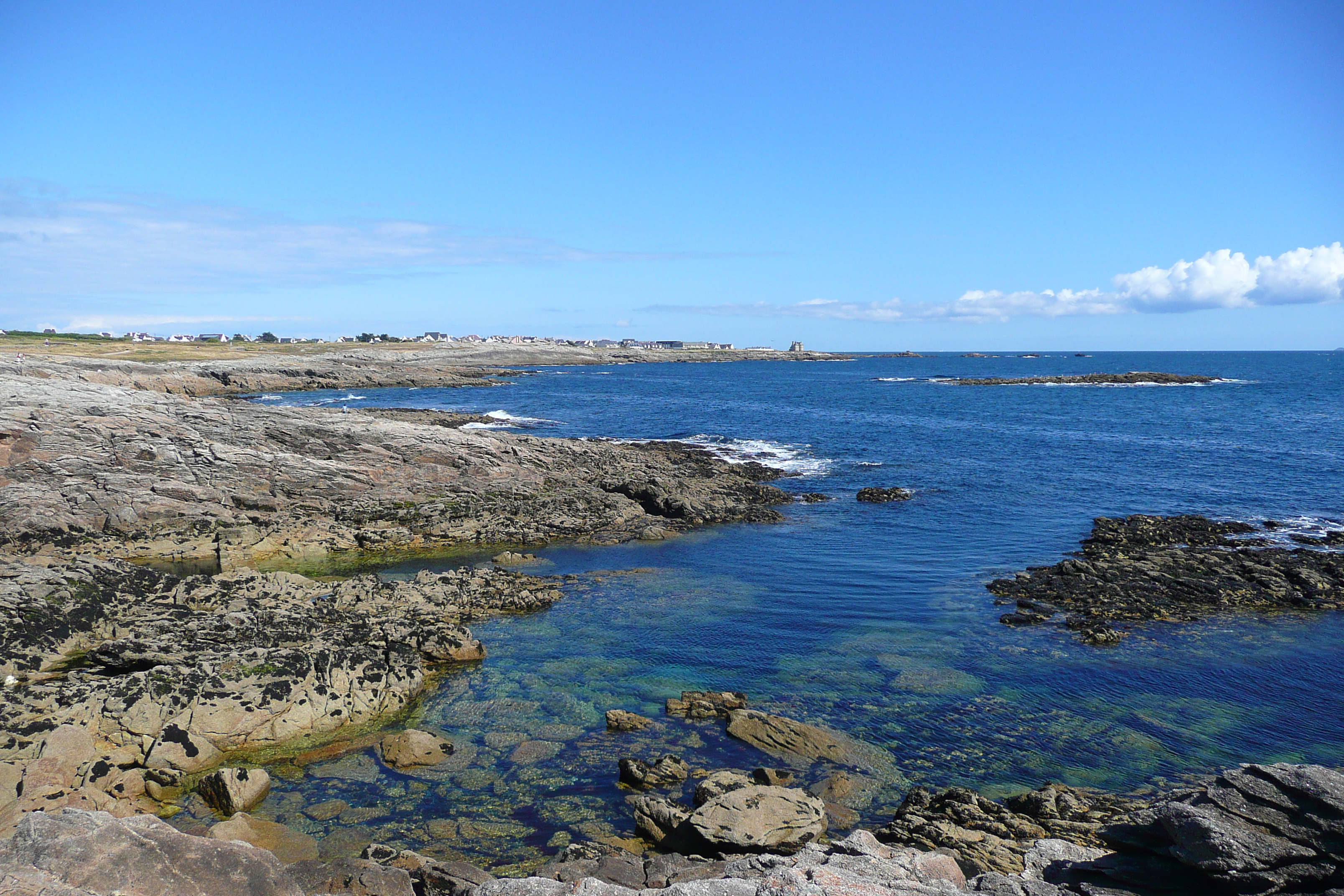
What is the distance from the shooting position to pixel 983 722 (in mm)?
16875

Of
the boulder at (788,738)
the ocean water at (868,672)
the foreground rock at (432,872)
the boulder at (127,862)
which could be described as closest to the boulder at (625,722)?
the ocean water at (868,672)

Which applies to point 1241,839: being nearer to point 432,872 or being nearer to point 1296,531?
point 432,872

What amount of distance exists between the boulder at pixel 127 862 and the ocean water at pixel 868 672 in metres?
3.55

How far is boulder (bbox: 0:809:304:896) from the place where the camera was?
7.89 meters

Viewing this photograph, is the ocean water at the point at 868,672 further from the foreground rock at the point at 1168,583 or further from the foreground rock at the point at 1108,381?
the foreground rock at the point at 1108,381

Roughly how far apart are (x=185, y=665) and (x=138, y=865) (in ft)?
30.5

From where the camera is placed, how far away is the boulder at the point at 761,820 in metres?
11.6

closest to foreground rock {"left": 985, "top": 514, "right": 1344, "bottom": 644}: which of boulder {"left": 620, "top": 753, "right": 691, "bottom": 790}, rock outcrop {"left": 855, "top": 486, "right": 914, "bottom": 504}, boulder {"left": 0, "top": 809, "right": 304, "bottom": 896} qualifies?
rock outcrop {"left": 855, "top": 486, "right": 914, "bottom": 504}

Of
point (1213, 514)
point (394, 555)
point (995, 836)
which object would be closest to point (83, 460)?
point (394, 555)

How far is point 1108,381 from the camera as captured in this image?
138 m

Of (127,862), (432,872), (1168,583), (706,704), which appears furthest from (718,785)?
(1168,583)

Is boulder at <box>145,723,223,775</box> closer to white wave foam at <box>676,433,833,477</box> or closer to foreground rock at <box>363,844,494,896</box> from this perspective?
foreground rock at <box>363,844,494,896</box>

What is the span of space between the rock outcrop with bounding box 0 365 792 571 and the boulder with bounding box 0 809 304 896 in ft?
62.0

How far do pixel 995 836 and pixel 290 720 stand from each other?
1337 cm
